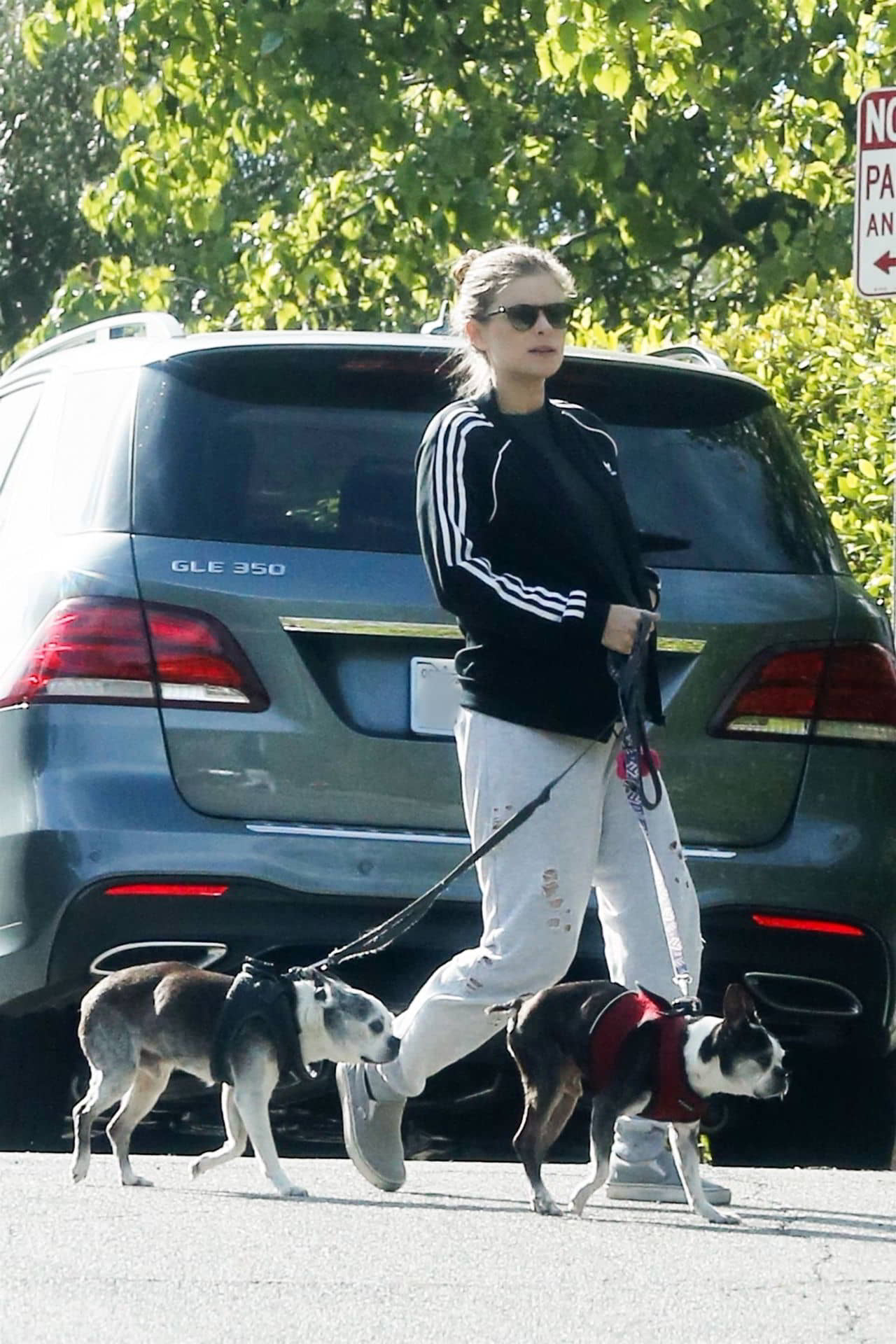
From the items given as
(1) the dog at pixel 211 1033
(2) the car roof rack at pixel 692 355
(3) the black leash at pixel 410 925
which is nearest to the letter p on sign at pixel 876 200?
(2) the car roof rack at pixel 692 355

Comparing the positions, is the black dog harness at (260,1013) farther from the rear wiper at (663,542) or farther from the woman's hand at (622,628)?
the rear wiper at (663,542)

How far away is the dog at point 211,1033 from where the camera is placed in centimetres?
455

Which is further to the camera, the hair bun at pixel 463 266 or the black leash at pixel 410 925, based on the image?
the hair bun at pixel 463 266

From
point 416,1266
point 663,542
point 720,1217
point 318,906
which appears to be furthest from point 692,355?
point 416,1266

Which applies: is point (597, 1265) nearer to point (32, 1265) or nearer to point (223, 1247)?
point (223, 1247)

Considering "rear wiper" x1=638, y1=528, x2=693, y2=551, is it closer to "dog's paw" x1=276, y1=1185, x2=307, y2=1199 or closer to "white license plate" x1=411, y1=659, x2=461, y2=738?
"white license plate" x1=411, y1=659, x2=461, y2=738

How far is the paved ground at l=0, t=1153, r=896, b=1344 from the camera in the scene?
3695 mm

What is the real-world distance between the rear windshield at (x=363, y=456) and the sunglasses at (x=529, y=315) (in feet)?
1.97

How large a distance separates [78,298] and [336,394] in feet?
37.0

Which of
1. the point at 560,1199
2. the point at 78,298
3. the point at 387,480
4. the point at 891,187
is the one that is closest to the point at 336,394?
the point at 387,480

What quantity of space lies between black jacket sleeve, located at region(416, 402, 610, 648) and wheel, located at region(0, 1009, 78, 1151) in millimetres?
1345

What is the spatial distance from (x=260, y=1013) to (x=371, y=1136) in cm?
48

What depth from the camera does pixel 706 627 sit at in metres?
5.03

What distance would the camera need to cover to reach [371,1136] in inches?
191
